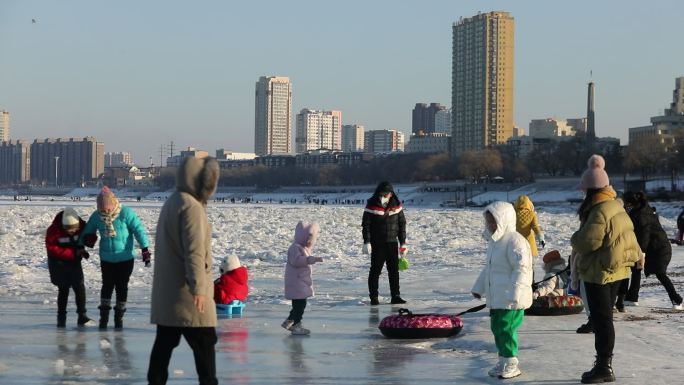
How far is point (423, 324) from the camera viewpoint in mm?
9180

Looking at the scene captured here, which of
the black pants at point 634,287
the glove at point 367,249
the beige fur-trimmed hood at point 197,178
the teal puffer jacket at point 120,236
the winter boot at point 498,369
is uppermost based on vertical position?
the beige fur-trimmed hood at point 197,178

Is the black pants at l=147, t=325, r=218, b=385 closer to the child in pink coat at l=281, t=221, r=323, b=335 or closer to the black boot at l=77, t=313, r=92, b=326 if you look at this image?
the child in pink coat at l=281, t=221, r=323, b=335

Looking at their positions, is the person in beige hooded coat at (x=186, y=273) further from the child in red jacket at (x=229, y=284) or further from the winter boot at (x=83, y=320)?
the child in red jacket at (x=229, y=284)

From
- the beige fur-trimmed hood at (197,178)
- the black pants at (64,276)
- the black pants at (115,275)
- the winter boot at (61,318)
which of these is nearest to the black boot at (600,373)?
the beige fur-trimmed hood at (197,178)

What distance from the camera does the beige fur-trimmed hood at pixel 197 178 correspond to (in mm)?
5828

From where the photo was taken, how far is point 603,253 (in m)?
7.31

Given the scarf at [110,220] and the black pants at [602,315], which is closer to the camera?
the black pants at [602,315]

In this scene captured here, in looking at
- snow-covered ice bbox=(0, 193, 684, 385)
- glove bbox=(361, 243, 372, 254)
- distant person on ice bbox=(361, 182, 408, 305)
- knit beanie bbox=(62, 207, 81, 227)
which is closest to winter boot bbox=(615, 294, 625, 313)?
snow-covered ice bbox=(0, 193, 684, 385)

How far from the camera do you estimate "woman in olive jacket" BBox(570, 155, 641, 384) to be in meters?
7.21

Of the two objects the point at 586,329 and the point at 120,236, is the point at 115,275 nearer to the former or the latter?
the point at 120,236

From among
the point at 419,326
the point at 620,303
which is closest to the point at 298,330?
the point at 419,326

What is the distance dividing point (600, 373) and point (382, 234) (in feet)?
18.3

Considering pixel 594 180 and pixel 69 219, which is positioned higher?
pixel 594 180

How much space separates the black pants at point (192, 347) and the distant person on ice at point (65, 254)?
423 centimetres
